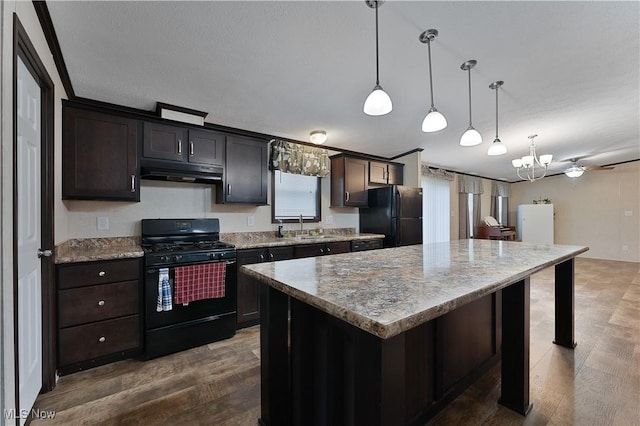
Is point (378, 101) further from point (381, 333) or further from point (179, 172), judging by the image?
point (179, 172)

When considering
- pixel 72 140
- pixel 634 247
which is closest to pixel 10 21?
pixel 72 140

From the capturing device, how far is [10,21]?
3.88 feet

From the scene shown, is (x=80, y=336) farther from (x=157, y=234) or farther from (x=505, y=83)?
(x=505, y=83)

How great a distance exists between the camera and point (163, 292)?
2234mm

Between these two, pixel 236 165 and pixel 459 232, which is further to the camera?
pixel 459 232

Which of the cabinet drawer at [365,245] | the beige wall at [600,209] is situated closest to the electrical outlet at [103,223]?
the cabinet drawer at [365,245]

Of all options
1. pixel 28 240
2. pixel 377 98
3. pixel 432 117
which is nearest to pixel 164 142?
pixel 28 240

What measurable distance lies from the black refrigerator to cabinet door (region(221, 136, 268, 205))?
1.86m

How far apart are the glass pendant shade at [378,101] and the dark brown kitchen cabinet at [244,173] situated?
183 centimetres

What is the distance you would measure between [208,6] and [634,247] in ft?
32.0

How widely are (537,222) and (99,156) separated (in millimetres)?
9284

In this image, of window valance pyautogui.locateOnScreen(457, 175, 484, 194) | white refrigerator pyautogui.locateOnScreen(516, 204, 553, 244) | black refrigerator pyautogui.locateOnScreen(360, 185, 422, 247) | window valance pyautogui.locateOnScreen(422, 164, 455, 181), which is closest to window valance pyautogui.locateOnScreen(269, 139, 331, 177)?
black refrigerator pyautogui.locateOnScreen(360, 185, 422, 247)

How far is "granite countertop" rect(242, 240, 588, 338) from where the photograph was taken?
78 centimetres

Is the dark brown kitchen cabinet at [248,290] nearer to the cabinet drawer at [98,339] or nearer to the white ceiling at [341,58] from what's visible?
the cabinet drawer at [98,339]
